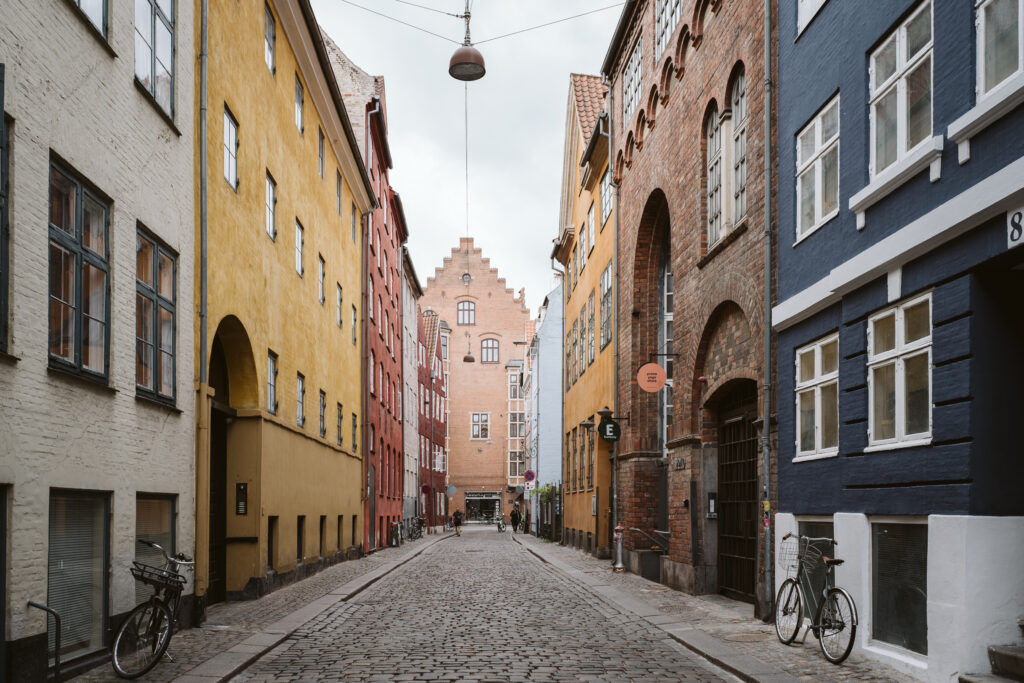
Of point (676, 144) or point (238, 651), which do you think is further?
point (676, 144)

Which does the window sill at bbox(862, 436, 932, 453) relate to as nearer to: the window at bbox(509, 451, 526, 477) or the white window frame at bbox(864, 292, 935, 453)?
the white window frame at bbox(864, 292, 935, 453)

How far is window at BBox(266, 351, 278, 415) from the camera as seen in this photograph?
18.2 metres

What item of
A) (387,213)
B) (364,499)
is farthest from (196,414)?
(387,213)

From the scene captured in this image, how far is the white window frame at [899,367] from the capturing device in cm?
877

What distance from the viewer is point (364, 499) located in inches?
1233

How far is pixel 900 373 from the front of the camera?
9320 mm

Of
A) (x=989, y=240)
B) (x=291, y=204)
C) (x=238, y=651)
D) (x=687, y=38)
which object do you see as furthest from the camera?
(x=291, y=204)

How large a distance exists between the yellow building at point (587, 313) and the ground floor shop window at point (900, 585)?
54.8 ft

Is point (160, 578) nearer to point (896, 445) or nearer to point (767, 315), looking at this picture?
point (896, 445)

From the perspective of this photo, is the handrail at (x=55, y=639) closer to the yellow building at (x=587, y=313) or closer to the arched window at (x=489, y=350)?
the yellow building at (x=587, y=313)

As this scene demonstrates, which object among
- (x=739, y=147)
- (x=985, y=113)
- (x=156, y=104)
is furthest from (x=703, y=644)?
(x=156, y=104)

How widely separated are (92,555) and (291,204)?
11.6 meters

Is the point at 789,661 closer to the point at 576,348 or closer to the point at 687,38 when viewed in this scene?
the point at 687,38

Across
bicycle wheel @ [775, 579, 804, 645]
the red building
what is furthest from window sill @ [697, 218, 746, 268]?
the red building
